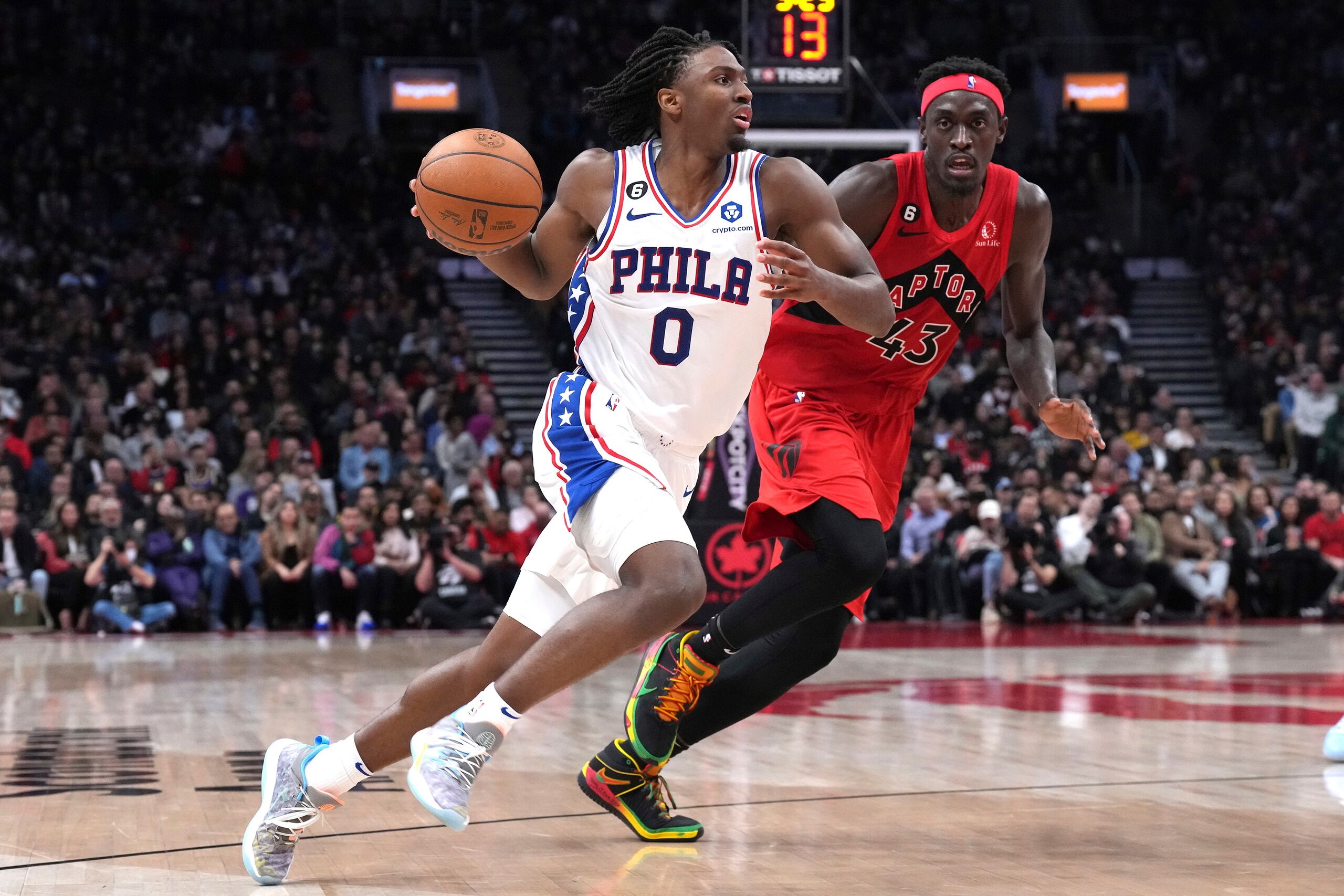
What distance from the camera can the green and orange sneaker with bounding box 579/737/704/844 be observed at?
3760mm

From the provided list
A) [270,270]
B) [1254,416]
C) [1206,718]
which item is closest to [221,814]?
[1206,718]

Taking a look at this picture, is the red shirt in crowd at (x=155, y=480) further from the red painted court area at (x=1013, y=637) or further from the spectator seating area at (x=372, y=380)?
the red painted court area at (x=1013, y=637)

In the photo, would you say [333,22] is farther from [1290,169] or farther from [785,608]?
[785,608]

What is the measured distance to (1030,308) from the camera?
180 inches

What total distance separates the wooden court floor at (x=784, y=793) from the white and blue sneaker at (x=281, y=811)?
63mm

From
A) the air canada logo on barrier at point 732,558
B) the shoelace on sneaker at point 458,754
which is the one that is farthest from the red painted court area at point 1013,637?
the shoelace on sneaker at point 458,754

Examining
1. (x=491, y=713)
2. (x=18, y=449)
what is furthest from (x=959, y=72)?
(x=18, y=449)

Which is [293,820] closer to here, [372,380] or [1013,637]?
[1013,637]

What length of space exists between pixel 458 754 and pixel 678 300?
3.66ft

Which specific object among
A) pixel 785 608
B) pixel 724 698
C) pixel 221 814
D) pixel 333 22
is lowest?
pixel 221 814

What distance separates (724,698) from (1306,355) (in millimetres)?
15795

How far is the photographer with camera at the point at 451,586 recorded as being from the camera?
11.8 m

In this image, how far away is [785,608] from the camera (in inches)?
151

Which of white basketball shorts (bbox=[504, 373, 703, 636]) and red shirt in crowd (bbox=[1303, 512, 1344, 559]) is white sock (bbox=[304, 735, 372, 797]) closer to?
white basketball shorts (bbox=[504, 373, 703, 636])
